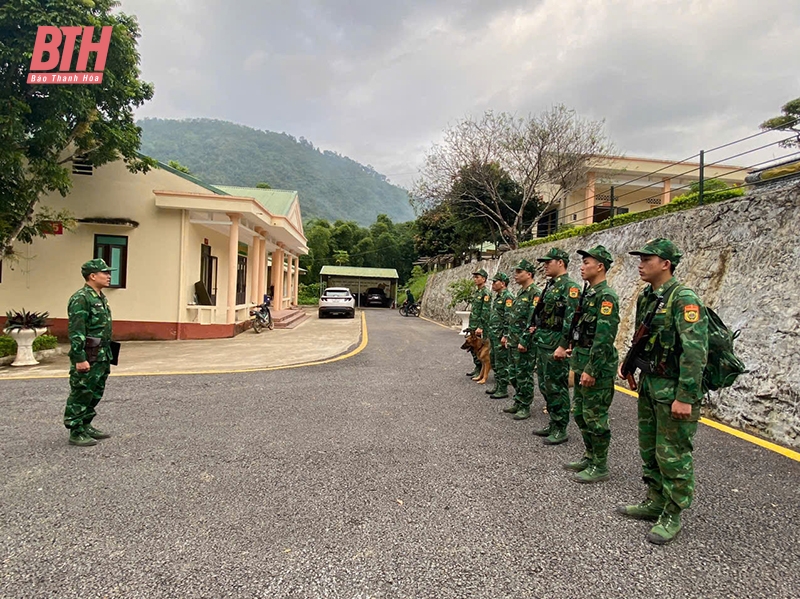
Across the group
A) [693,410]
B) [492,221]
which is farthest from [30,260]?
[492,221]

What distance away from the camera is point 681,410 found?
2318 millimetres

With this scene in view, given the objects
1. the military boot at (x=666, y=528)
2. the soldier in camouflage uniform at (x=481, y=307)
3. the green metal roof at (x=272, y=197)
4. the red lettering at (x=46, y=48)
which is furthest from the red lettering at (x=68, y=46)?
the military boot at (x=666, y=528)

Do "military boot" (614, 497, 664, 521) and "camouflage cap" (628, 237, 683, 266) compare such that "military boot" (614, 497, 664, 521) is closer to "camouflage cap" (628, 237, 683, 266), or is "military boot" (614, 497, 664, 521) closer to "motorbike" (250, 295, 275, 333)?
"camouflage cap" (628, 237, 683, 266)

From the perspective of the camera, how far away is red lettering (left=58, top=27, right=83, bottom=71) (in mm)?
7770

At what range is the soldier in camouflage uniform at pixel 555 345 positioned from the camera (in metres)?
3.79

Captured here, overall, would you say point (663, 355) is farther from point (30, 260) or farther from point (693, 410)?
point (30, 260)

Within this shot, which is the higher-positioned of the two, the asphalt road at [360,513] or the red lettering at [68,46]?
the red lettering at [68,46]

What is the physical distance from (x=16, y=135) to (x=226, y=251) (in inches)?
278

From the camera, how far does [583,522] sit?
2.54 metres

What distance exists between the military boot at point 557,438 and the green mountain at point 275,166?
8201cm

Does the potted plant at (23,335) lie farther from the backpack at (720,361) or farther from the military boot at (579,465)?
the backpack at (720,361)

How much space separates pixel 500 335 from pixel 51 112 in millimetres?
9494

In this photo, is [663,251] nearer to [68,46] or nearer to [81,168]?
[68,46]

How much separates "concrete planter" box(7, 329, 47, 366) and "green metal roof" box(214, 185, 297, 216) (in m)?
10.6
